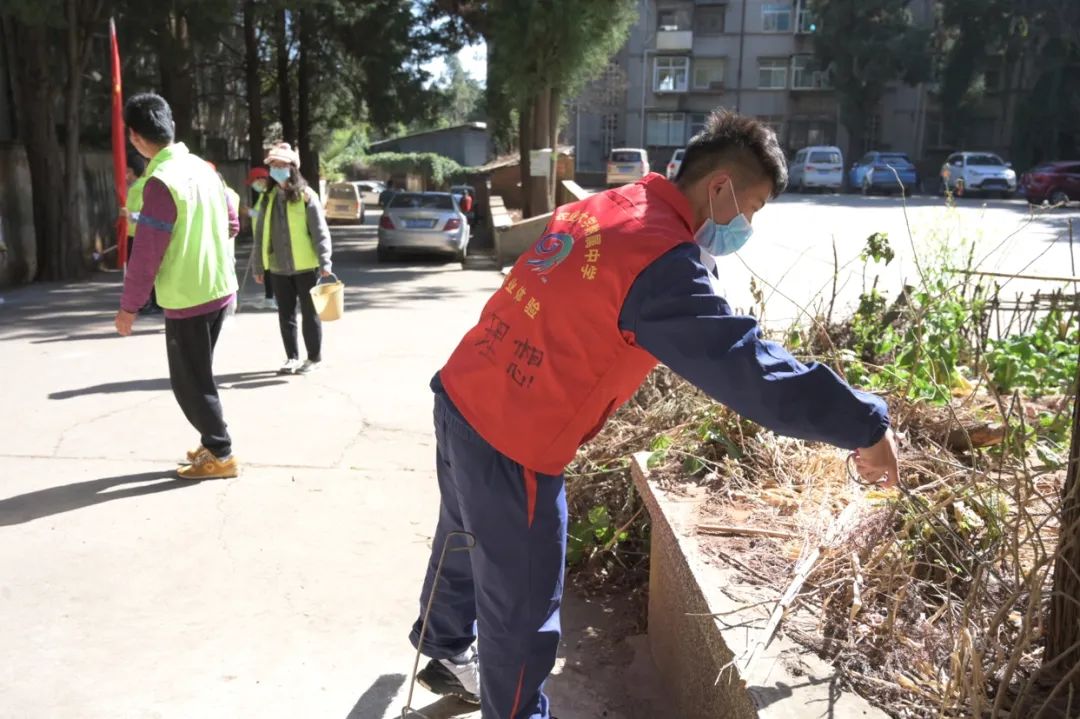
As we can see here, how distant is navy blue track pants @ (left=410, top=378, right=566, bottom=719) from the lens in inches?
92.6

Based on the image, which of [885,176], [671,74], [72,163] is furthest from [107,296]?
[671,74]

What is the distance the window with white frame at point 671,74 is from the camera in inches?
2120

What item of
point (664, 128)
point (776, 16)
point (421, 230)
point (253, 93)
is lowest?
point (421, 230)

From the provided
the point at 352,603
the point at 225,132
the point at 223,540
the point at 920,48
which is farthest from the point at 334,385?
the point at 920,48

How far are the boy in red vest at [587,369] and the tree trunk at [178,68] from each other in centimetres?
1477

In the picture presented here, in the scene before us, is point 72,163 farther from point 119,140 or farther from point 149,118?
point 149,118

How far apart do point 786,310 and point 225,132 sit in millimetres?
21695

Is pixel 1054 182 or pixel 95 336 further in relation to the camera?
pixel 1054 182

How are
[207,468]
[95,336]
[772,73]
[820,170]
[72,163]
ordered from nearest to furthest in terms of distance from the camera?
[207,468] → [95,336] → [72,163] → [820,170] → [772,73]

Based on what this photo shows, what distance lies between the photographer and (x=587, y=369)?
2.25m

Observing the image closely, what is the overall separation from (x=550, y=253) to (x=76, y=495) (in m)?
3.54

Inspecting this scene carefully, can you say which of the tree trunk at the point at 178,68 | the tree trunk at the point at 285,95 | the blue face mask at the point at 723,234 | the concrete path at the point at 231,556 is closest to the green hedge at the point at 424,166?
the tree trunk at the point at 285,95

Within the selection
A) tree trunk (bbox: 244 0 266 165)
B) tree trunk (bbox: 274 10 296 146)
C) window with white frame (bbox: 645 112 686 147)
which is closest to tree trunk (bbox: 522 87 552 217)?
tree trunk (bbox: 244 0 266 165)

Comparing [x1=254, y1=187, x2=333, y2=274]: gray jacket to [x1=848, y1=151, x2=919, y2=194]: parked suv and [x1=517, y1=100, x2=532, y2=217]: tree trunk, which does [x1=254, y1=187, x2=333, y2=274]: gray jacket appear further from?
[x1=848, y1=151, x2=919, y2=194]: parked suv
